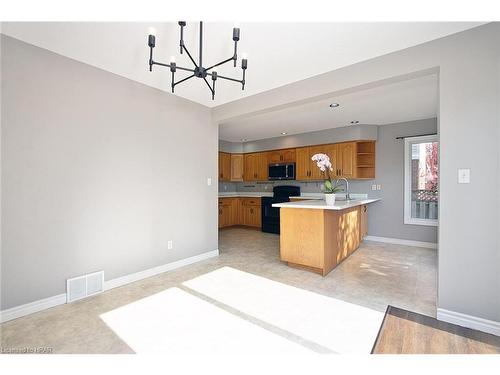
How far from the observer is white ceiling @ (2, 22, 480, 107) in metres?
1.89

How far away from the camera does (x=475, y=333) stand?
71.1 inches

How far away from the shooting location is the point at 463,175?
6.26 ft

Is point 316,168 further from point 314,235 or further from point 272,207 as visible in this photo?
point 314,235

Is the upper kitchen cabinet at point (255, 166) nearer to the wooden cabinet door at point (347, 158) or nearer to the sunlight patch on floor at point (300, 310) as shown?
the wooden cabinet door at point (347, 158)

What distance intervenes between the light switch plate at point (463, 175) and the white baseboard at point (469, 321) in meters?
1.07

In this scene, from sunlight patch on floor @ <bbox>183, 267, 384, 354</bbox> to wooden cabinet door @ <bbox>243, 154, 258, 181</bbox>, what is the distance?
407 cm

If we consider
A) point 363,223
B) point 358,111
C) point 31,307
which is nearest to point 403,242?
point 363,223

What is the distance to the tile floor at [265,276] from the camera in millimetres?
1746

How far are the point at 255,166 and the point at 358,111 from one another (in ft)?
10.5

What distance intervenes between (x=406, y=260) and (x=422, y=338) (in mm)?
2250

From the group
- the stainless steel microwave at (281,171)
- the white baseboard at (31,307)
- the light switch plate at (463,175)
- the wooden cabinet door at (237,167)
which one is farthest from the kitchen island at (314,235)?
the wooden cabinet door at (237,167)

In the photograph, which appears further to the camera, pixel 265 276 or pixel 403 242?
pixel 403 242

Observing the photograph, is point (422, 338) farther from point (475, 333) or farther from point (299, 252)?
point (299, 252)

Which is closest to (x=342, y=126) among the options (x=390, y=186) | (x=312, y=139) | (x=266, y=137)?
(x=312, y=139)
